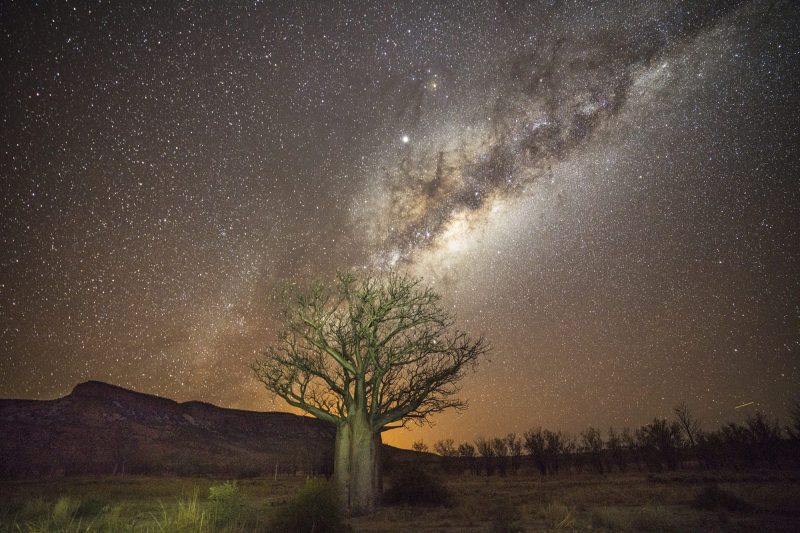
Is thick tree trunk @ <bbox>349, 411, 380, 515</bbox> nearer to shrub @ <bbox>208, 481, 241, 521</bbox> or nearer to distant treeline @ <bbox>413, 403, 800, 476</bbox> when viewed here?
shrub @ <bbox>208, 481, 241, 521</bbox>

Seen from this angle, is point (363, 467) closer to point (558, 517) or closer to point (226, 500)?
point (226, 500)

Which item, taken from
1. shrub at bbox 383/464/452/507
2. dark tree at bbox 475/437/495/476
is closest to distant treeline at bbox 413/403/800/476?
dark tree at bbox 475/437/495/476

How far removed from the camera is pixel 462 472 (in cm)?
5572

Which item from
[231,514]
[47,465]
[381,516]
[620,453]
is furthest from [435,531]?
[47,465]

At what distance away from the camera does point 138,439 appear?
233 ft

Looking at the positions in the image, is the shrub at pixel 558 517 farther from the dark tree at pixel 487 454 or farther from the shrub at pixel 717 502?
the dark tree at pixel 487 454

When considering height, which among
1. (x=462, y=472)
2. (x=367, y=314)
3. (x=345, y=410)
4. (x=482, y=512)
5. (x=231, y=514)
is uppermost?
(x=367, y=314)

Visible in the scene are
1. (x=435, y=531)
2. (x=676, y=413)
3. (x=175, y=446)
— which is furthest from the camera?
(x=175, y=446)

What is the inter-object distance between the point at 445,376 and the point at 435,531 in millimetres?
5692

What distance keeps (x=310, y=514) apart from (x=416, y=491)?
9.77 metres

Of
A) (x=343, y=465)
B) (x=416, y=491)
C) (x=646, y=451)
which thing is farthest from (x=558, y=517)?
(x=646, y=451)

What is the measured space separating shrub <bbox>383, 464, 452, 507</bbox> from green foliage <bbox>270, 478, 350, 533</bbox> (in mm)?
8761

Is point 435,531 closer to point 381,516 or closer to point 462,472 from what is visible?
point 381,516

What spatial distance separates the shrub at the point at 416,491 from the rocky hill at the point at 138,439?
35.6 feet
